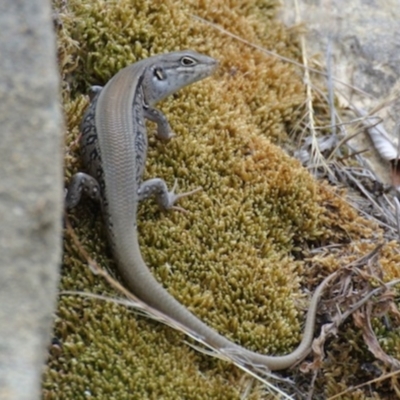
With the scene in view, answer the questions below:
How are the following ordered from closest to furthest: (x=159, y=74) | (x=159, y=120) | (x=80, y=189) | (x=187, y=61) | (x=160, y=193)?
(x=80, y=189) < (x=160, y=193) < (x=159, y=120) < (x=159, y=74) < (x=187, y=61)

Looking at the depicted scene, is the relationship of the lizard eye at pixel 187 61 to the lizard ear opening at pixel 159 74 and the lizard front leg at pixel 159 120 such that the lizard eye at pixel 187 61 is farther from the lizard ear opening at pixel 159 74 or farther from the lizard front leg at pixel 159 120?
the lizard front leg at pixel 159 120

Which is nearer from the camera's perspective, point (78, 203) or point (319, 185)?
point (78, 203)

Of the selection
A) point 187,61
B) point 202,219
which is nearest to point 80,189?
point 202,219

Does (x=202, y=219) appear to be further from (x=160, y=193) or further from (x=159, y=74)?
(x=159, y=74)

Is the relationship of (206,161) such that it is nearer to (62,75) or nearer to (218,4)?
(62,75)

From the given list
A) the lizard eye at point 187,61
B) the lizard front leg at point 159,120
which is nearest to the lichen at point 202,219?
the lizard front leg at point 159,120

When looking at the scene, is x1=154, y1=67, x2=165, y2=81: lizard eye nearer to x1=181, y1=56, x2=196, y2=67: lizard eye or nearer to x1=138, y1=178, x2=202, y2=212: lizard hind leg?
x1=181, y1=56, x2=196, y2=67: lizard eye

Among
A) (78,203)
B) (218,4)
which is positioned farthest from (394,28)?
(78,203)
